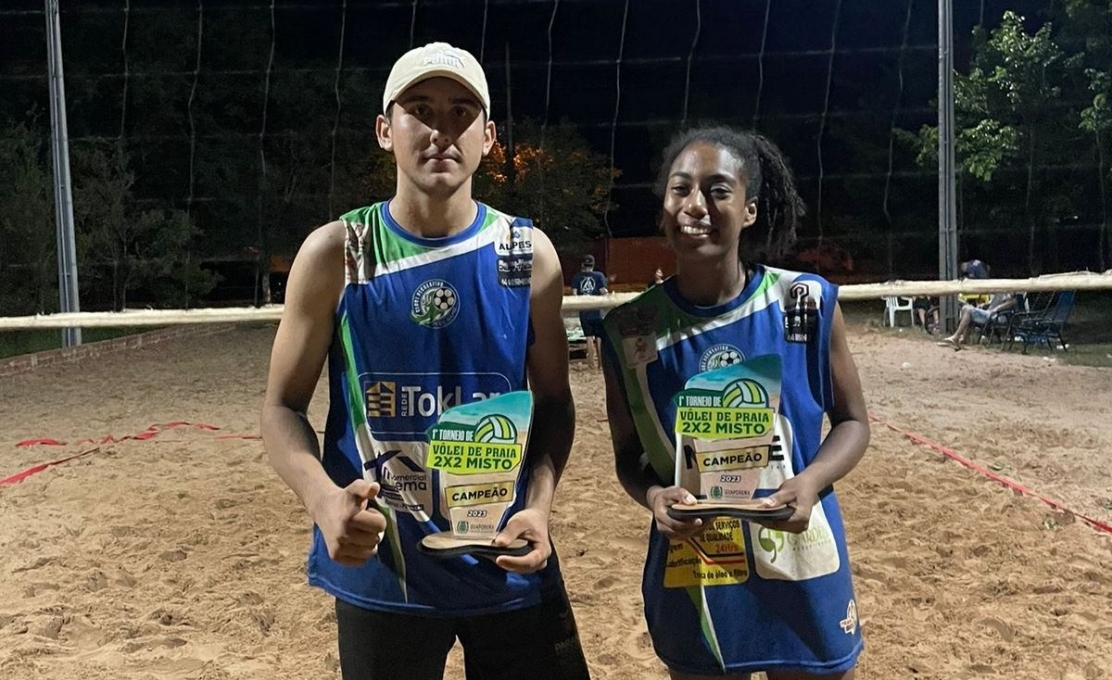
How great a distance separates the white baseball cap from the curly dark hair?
355 mm

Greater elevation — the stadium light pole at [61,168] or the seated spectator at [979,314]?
the stadium light pole at [61,168]

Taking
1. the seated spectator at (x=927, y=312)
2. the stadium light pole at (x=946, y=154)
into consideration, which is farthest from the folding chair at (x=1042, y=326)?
the stadium light pole at (x=946, y=154)

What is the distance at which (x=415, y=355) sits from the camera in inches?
50.3

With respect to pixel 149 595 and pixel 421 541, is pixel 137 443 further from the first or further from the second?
pixel 421 541

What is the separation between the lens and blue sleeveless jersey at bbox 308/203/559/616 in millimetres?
1277

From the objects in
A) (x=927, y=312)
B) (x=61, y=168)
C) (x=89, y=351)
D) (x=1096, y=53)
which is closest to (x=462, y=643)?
(x=61, y=168)

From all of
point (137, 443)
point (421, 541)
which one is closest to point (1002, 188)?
point (137, 443)

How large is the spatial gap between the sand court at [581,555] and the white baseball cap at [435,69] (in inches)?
72.0

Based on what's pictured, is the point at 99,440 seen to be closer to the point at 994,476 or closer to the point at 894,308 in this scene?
the point at 994,476

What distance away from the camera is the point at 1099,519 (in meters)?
3.90

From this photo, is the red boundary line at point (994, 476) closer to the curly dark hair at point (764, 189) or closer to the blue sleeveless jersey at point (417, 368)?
the curly dark hair at point (764, 189)

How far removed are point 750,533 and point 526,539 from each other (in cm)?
36

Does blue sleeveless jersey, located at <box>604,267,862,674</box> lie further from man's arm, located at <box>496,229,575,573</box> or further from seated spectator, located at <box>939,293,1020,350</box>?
seated spectator, located at <box>939,293,1020,350</box>

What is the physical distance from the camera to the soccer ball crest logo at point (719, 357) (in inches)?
53.2
